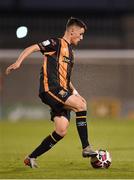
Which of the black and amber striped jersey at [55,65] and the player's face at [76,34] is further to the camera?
the player's face at [76,34]

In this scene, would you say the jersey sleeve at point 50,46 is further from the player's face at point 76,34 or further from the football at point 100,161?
the football at point 100,161

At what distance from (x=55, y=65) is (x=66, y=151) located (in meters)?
2.76

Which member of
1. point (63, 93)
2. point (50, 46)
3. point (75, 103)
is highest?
point (50, 46)

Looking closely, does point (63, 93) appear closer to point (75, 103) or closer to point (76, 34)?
point (75, 103)

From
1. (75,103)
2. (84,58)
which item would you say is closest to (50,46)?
(75,103)

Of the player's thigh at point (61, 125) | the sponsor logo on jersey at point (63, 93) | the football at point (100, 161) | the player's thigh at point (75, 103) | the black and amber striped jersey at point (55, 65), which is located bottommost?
the football at point (100, 161)

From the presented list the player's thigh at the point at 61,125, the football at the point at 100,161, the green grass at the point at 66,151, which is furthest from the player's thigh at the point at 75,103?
the green grass at the point at 66,151

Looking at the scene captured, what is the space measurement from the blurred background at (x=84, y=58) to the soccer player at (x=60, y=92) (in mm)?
431

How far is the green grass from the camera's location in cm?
765

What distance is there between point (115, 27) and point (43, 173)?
69.5ft

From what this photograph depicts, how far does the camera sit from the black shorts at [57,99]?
7.97 m

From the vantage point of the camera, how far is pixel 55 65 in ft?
26.5

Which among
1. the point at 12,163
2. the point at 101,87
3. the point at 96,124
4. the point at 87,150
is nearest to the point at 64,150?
the point at 12,163

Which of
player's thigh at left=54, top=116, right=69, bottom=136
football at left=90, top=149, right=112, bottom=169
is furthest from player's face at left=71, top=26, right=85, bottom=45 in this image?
football at left=90, top=149, right=112, bottom=169
